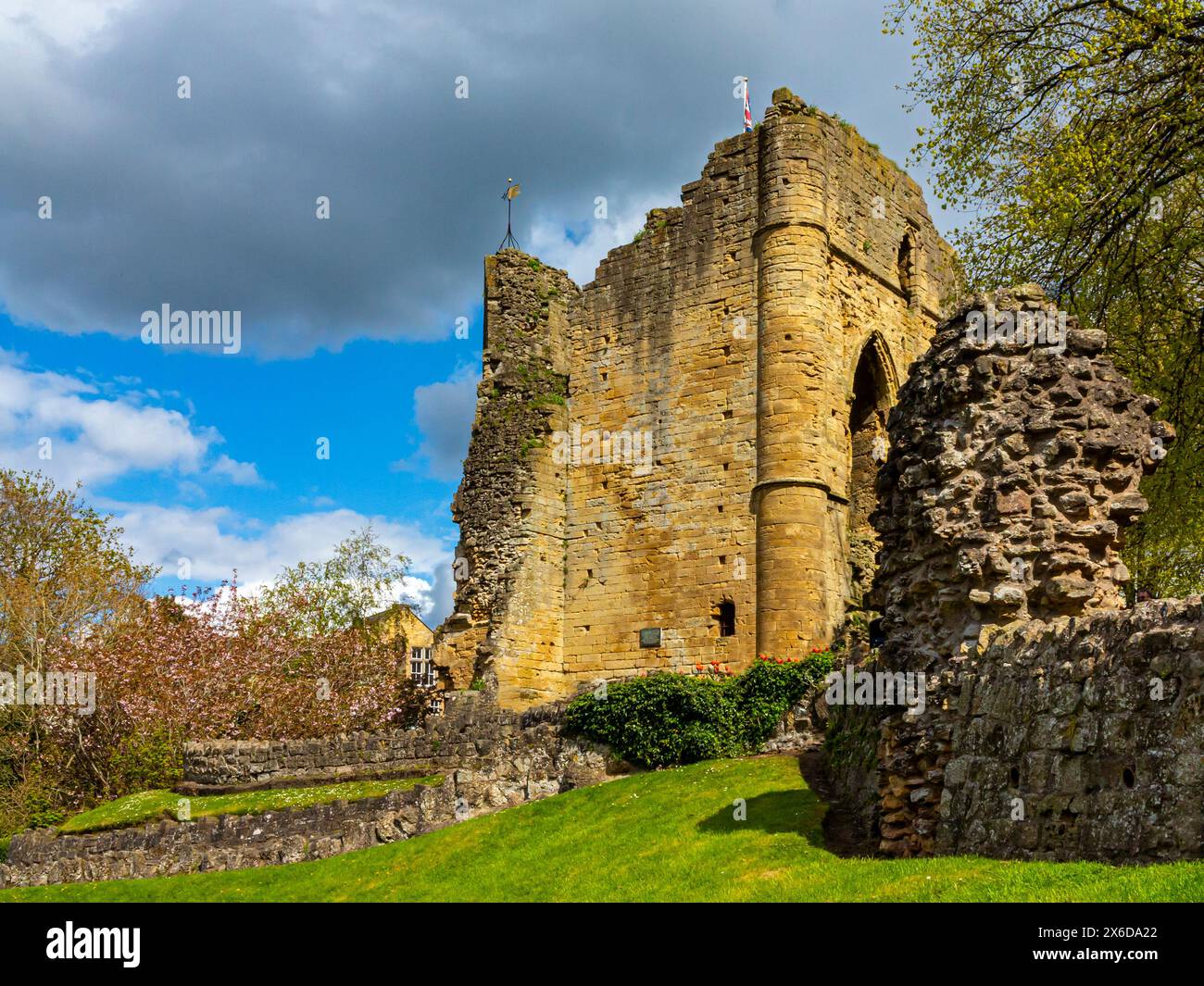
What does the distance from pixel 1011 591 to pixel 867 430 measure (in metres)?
18.0

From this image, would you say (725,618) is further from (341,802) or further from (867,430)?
(341,802)

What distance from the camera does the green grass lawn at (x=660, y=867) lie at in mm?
7891

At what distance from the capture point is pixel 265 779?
23.4 metres

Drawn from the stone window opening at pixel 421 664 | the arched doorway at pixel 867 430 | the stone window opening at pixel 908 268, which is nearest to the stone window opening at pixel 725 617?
the arched doorway at pixel 867 430

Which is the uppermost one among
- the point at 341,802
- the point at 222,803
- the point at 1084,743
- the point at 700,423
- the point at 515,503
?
the point at 700,423

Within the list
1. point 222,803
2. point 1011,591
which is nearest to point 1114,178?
point 1011,591

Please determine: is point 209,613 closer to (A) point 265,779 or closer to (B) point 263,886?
(A) point 265,779

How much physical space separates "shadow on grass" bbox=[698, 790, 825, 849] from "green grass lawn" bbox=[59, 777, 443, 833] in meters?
7.41

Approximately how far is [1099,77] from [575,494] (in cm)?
1366

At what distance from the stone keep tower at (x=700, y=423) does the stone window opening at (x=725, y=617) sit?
0.02 metres

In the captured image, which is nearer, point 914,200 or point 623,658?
point 623,658

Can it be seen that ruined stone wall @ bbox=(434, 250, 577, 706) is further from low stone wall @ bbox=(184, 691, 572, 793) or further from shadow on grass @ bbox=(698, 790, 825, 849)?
shadow on grass @ bbox=(698, 790, 825, 849)

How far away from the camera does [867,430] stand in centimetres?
2766
